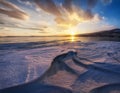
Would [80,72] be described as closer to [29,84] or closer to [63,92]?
[63,92]

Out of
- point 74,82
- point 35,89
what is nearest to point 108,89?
point 74,82

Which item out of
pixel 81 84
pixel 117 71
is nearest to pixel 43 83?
pixel 81 84

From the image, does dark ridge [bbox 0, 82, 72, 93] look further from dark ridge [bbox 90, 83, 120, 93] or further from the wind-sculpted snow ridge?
dark ridge [bbox 90, 83, 120, 93]

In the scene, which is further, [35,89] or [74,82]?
[74,82]

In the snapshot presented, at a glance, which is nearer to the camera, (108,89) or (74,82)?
(108,89)

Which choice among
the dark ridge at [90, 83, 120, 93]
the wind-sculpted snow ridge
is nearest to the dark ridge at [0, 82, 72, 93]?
the wind-sculpted snow ridge

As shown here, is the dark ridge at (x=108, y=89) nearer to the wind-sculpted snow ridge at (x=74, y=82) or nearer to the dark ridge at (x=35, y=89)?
the wind-sculpted snow ridge at (x=74, y=82)

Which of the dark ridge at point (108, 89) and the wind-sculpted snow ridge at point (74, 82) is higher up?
the wind-sculpted snow ridge at point (74, 82)

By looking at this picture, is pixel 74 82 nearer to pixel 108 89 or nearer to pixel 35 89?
pixel 108 89

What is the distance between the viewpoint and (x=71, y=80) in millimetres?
2674

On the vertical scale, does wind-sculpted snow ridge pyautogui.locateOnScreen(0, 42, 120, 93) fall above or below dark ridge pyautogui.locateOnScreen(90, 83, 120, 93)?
above

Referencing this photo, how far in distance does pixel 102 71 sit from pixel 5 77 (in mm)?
2240

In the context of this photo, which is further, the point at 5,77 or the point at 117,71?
the point at 117,71

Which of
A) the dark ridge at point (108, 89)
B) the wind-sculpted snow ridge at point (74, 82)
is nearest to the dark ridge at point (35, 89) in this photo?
the wind-sculpted snow ridge at point (74, 82)
